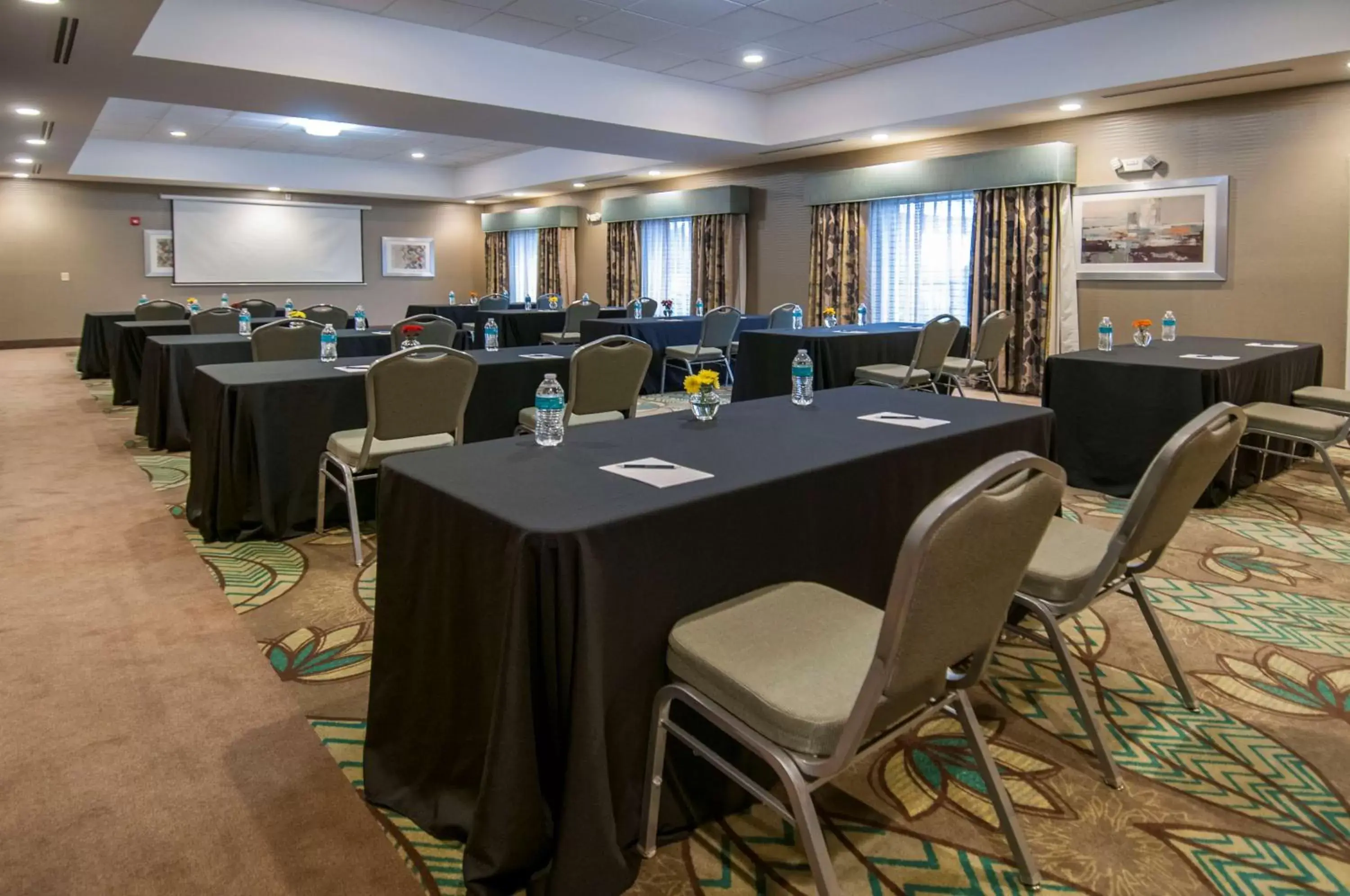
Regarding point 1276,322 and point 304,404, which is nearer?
point 304,404

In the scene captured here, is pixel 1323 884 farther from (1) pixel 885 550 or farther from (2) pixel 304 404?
(2) pixel 304 404

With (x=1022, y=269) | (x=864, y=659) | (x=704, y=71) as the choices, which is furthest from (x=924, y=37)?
(x=864, y=659)

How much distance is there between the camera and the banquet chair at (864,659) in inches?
52.3

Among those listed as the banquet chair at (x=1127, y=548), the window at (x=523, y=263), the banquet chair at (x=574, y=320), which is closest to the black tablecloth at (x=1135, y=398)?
the banquet chair at (x=1127, y=548)

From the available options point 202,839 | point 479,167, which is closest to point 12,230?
point 479,167

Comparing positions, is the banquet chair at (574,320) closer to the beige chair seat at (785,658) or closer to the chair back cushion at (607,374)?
the chair back cushion at (607,374)

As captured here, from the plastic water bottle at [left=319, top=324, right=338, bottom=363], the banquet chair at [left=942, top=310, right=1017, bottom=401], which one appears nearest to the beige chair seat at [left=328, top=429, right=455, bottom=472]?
the plastic water bottle at [left=319, top=324, right=338, bottom=363]

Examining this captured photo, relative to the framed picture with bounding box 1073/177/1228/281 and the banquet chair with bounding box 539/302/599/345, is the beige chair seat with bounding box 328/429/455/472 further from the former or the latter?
the framed picture with bounding box 1073/177/1228/281

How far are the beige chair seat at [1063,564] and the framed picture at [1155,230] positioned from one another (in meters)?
5.76

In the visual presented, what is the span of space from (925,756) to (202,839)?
1.60 metres

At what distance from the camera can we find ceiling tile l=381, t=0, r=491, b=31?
620 centimetres

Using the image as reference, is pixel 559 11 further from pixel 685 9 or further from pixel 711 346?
pixel 711 346

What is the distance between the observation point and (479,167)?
14.4 m

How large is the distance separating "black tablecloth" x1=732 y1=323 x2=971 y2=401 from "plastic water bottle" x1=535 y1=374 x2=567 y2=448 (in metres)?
3.54
